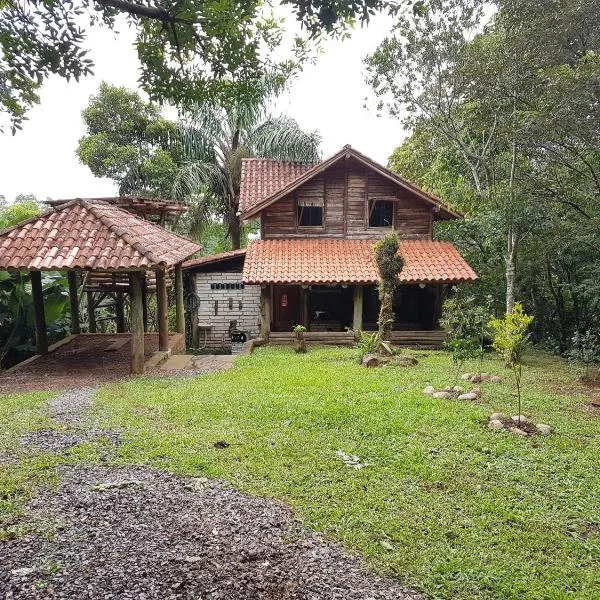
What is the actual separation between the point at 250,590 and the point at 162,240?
10.1m

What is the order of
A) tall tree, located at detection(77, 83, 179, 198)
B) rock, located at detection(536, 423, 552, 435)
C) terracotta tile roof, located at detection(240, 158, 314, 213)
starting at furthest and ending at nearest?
1. tall tree, located at detection(77, 83, 179, 198)
2. terracotta tile roof, located at detection(240, 158, 314, 213)
3. rock, located at detection(536, 423, 552, 435)

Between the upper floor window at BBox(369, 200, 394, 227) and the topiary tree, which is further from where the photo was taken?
the upper floor window at BBox(369, 200, 394, 227)

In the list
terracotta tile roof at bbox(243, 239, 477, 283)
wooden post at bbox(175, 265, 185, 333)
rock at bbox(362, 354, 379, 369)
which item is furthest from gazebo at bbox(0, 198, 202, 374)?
rock at bbox(362, 354, 379, 369)

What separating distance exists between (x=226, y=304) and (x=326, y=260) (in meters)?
4.77

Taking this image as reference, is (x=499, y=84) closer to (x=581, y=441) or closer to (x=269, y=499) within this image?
(x=581, y=441)

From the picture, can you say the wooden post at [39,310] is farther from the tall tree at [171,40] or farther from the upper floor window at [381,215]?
the upper floor window at [381,215]

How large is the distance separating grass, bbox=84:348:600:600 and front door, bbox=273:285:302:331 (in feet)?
24.1

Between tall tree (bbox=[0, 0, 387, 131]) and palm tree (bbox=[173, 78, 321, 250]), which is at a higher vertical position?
palm tree (bbox=[173, 78, 321, 250])

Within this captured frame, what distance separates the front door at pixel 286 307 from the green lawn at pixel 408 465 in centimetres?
A: 733

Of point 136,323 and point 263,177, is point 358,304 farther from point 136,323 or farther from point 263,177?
point 136,323

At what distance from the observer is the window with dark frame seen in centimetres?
1659

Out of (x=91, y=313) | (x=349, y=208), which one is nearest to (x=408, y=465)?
(x=349, y=208)

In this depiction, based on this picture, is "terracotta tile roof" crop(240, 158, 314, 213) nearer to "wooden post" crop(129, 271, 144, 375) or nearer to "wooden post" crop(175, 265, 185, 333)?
"wooden post" crop(175, 265, 185, 333)

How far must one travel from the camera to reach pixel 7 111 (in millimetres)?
3500
